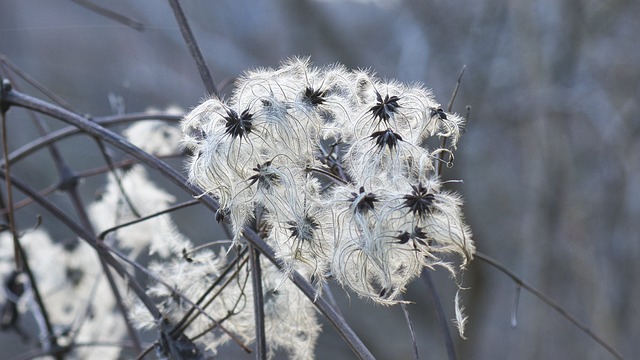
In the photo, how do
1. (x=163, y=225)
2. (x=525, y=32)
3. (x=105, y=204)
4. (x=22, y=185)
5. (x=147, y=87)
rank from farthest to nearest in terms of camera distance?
(x=147, y=87) < (x=525, y=32) < (x=105, y=204) < (x=163, y=225) < (x=22, y=185)

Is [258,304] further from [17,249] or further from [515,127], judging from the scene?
[515,127]

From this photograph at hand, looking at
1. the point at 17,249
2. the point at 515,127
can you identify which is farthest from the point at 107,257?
the point at 515,127

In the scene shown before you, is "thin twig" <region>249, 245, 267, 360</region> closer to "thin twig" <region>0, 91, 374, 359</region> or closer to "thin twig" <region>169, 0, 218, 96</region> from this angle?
"thin twig" <region>0, 91, 374, 359</region>

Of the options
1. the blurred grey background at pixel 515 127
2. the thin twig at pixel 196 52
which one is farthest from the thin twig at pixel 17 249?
the blurred grey background at pixel 515 127

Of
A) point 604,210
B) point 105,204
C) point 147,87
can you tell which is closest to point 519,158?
point 604,210

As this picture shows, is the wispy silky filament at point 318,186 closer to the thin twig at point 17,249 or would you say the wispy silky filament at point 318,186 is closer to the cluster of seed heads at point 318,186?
the cluster of seed heads at point 318,186

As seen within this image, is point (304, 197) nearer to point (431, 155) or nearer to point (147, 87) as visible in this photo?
point (431, 155)

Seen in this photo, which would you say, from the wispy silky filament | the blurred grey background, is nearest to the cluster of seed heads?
the wispy silky filament
